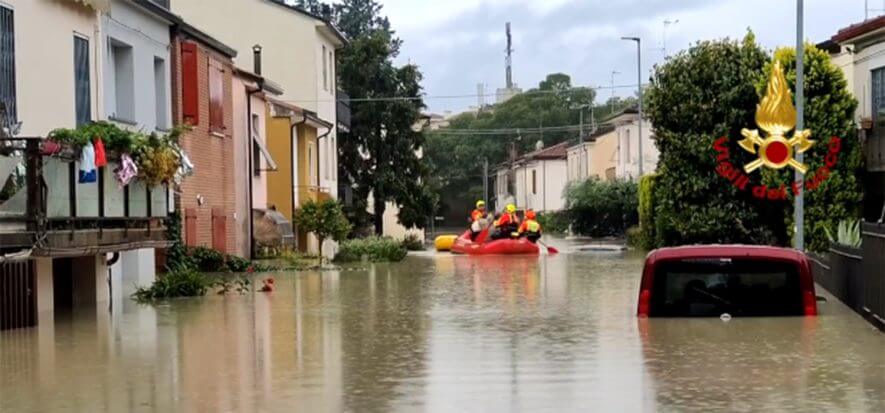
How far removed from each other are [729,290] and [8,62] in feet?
33.9

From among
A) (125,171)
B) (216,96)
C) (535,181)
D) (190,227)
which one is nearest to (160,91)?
(190,227)

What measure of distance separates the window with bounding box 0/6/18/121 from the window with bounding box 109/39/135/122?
5553 millimetres

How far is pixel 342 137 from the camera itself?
56.4 m

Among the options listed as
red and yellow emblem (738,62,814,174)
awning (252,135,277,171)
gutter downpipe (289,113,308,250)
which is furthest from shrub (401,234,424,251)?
red and yellow emblem (738,62,814,174)

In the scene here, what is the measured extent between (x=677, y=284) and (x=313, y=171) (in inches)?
1182

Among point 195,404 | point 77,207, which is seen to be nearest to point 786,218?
point 77,207

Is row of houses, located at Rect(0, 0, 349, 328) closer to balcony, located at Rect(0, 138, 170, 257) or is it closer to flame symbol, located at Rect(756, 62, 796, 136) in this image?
balcony, located at Rect(0, 138, 170, 257)

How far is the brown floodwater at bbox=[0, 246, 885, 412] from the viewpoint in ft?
34.0

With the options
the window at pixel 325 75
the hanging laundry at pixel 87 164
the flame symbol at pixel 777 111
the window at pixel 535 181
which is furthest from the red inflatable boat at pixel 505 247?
the window at pixel 535 181

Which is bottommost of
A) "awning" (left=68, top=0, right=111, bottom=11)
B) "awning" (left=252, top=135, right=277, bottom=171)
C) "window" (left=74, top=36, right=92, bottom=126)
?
"awning" (left=252, top=135, right=277, bottom=171)

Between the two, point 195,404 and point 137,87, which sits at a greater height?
point 137,87

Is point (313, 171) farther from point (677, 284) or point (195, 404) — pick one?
point (195, 404)

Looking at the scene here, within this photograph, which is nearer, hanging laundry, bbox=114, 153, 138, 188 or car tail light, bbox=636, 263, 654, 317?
car tail light, bbox=636, 263, 654, 317

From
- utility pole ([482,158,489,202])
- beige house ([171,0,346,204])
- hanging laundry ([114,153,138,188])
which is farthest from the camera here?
utility pole ([482,158,489,202])
